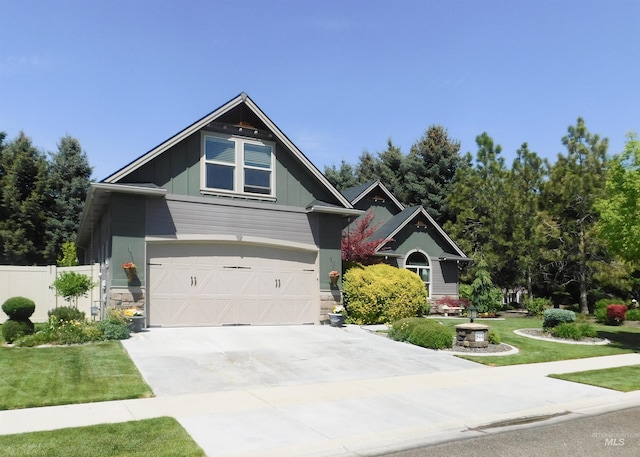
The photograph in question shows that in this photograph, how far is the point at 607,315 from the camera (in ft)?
79.9

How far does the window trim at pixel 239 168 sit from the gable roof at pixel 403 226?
8.38 m

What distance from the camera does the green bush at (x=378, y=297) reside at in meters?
19.1

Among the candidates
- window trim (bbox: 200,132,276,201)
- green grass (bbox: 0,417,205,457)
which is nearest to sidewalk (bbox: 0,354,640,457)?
green grass (bbox: 0,417,205,457)

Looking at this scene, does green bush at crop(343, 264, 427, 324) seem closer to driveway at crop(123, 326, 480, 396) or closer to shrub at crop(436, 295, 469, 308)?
driveway at crop(123, 326, 480, 396)

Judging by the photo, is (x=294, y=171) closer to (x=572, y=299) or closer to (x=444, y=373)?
(x=444, y=373)

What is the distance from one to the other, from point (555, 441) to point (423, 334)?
27.0 ft

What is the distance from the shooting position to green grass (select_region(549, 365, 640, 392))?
34.7ft

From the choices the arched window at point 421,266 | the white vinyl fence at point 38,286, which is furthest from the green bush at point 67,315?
the arched window at point 421,266

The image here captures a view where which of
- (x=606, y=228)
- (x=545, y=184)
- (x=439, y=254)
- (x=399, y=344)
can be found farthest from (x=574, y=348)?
A: (x=545, y=184)

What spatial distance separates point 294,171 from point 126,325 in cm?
787

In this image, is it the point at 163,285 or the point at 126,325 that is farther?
the point at 163,285

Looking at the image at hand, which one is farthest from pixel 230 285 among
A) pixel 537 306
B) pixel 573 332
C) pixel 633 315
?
pixel 633 315

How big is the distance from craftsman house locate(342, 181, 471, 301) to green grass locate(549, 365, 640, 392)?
45.9ft

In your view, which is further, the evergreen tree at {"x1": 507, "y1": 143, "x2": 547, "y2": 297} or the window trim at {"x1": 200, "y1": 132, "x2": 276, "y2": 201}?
the evergreen tree at {"x1": 507, "y1": 143, "x2": 547, "y2": 297}
